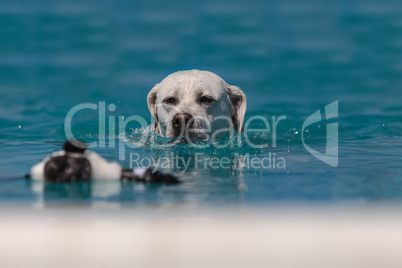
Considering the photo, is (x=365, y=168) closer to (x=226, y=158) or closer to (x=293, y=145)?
(x=226, y=158)

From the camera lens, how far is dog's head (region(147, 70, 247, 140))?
520cm

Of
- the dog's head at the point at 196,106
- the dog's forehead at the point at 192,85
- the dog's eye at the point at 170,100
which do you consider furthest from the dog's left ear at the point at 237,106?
the dog's eye at the point at 170,100

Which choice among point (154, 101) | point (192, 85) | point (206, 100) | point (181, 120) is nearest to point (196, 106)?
point (206, 100)

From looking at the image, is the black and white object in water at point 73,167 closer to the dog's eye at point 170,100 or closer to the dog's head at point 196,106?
the dog's head at point 196,106

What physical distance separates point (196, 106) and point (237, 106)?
90cm

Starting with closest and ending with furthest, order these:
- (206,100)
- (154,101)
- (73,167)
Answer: (73,167) < (206,100) < (154,101)

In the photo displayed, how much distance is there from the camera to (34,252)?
5.81ft

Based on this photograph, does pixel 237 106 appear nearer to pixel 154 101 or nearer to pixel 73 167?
pixel 154 101

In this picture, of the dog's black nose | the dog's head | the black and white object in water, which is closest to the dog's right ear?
the dog's head

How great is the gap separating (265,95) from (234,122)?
523 cm

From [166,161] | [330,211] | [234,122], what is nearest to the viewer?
[330,211]

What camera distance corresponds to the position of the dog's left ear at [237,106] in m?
6.26

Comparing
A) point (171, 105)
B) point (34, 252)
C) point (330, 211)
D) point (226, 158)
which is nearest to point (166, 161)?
point (226, 158)

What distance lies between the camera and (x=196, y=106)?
561 centimetres
